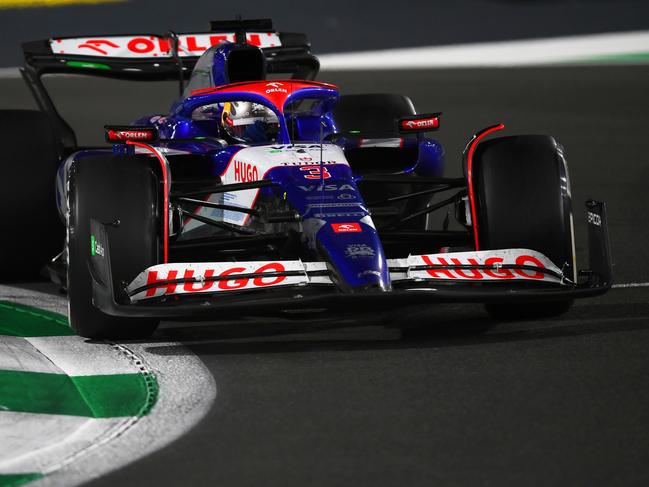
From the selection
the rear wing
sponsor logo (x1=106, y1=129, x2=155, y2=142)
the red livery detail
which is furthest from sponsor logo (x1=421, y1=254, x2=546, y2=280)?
the rear wing

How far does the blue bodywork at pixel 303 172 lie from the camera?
6.63 meters

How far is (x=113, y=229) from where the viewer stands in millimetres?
6848

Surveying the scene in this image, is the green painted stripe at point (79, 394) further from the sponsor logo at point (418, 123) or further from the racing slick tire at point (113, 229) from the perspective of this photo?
the sponsor logo at point (418, 123)

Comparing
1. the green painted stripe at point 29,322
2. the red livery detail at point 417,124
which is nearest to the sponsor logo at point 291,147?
the red livery detail at point 417,124

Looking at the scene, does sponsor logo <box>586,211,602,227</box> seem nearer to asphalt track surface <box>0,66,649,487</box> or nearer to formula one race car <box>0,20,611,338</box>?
formula one race car <box>0,20,611,338</box>

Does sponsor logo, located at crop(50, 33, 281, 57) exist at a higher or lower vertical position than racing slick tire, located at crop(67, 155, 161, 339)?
higher

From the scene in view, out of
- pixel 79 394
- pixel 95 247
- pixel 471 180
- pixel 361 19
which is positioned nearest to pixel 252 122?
pixel 471 180

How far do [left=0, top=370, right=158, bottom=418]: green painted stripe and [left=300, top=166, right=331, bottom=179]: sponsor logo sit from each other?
151 cm

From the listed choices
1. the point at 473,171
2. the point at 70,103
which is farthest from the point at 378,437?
the point at 70,103

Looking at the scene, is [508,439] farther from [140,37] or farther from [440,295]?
[140,37]

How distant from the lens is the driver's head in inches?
332

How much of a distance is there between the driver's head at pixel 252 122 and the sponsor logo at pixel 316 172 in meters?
1.05

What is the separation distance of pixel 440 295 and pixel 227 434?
145 centimetres

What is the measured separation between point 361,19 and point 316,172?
71.3ft
